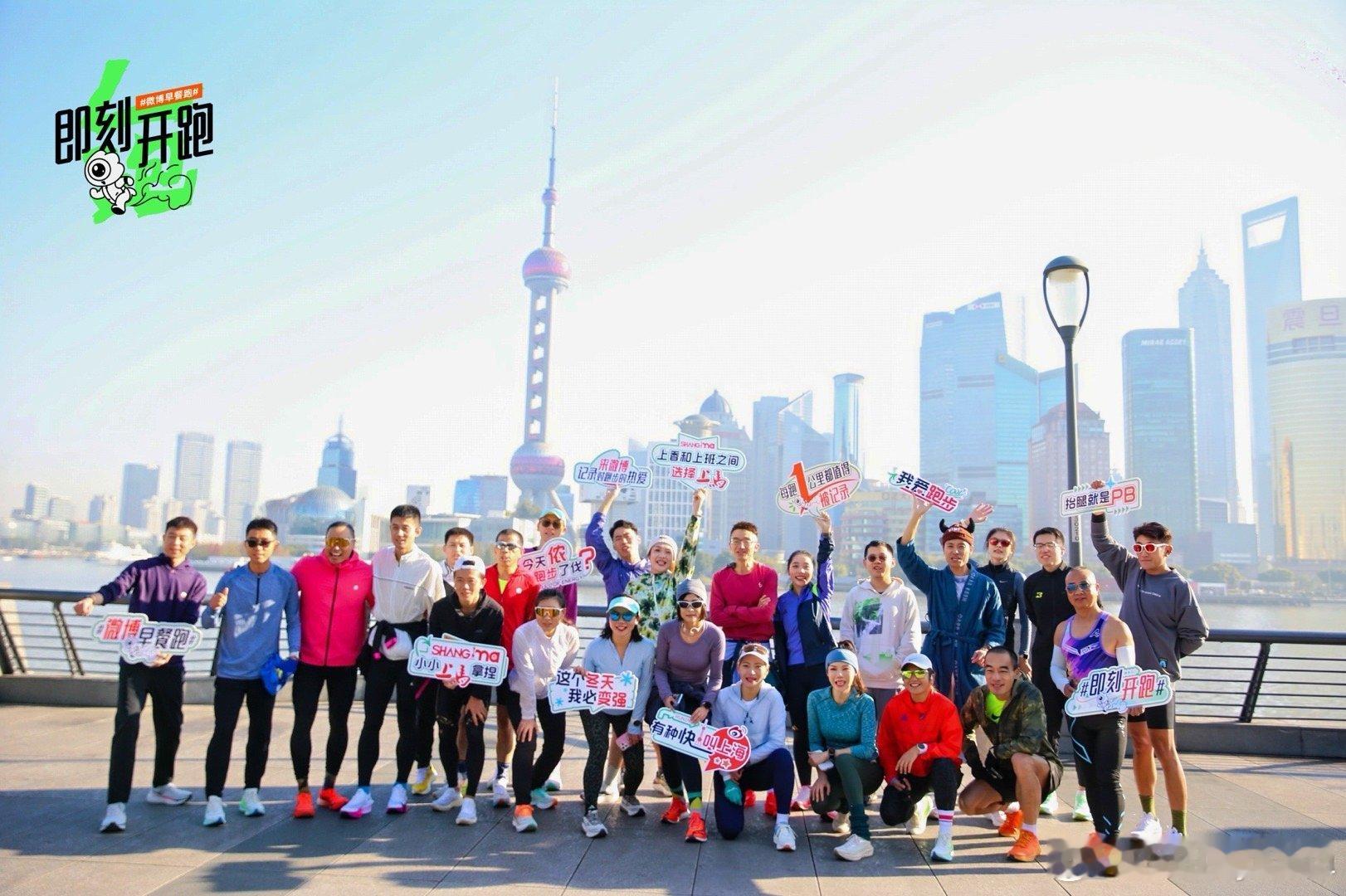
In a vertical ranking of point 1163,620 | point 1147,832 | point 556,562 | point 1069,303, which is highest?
point 1069,303

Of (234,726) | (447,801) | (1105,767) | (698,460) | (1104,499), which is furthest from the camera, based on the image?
(698,460)

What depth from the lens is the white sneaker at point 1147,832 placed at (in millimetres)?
4734

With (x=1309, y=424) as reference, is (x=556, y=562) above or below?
below

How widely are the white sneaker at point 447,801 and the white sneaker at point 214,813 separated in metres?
1.25

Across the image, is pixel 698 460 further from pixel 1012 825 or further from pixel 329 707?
pixel 1012 825

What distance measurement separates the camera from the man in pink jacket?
17.3 feet

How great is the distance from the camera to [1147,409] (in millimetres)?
115938

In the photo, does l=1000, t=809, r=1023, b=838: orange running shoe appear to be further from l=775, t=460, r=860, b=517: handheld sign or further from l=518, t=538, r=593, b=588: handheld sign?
l=518, t=538, r=593, b=588: handheld sign

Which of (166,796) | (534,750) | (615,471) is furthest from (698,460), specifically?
(166,796)

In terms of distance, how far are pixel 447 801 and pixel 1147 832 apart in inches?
171

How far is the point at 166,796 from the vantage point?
5.38 metres

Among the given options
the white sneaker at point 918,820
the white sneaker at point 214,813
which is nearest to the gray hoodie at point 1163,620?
the white sneaker at point 918,820

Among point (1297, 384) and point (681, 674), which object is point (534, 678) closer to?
point (681, 674)

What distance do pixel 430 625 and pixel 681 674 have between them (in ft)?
5.51
